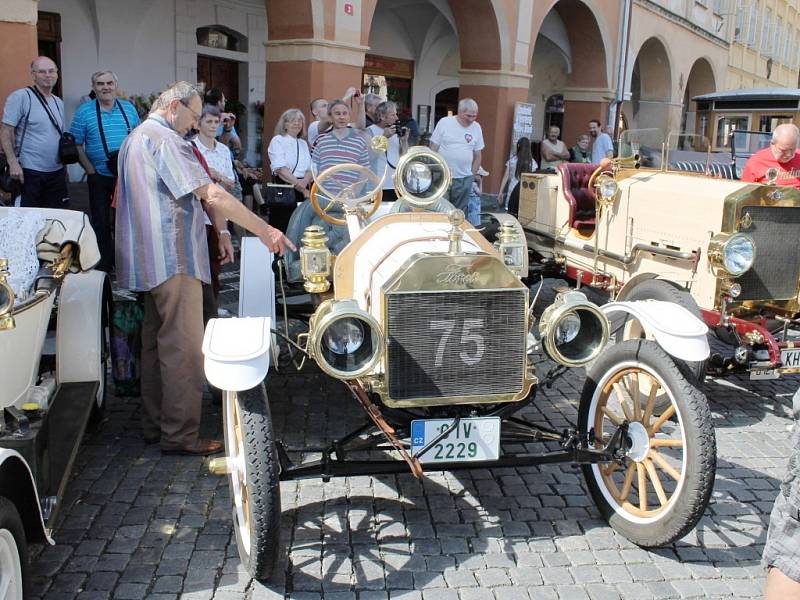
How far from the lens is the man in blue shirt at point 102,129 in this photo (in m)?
5.91

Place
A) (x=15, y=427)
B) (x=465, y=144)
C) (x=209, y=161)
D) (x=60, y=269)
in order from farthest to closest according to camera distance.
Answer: (x=465, y=144)
(x=209, y=161)
(x=60, y=269)
(x=15, y=427)

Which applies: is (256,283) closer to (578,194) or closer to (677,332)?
(677,332)

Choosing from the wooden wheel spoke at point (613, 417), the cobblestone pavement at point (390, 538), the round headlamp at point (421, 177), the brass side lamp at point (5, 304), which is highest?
the round headlamp at point (421, 177)

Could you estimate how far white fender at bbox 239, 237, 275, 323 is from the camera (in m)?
4.30

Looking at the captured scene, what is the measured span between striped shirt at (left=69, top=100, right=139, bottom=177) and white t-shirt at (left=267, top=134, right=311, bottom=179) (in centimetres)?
120

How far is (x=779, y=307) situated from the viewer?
4879 mm

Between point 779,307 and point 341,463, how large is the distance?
11.2 ft

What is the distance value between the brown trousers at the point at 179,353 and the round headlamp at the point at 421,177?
1.11 metres

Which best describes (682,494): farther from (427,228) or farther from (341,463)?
(427,228)

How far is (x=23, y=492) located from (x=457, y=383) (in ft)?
5.04

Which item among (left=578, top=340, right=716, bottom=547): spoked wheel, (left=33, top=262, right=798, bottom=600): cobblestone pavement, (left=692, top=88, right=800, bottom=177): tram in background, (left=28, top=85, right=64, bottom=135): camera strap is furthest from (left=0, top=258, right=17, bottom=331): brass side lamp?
(left=692, top=88, right=800, bottom=177): tram in background

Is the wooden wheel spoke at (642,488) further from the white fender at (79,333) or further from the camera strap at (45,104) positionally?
the camera strap at (45,104)

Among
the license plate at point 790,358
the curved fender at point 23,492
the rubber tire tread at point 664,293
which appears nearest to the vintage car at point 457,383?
the curved fender at point 23,492

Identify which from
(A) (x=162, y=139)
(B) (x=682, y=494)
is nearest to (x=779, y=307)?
(B) (x=682, y=494)
